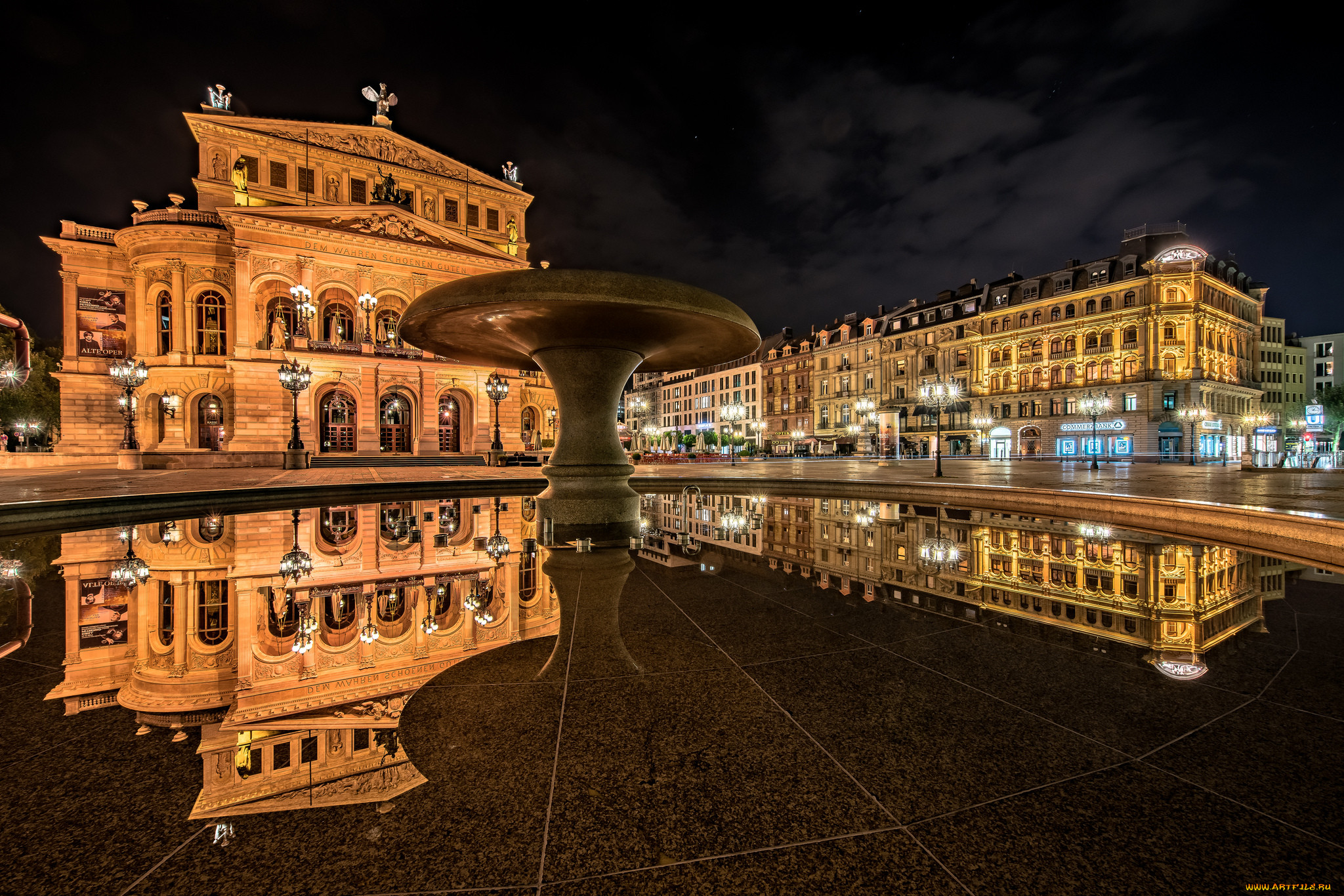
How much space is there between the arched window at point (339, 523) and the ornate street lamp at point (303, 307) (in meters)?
22.2

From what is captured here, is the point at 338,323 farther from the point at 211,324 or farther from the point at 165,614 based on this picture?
the point at 165,614

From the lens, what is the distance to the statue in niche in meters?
33.2

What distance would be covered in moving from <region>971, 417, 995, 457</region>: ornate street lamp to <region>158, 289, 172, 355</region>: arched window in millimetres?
64011

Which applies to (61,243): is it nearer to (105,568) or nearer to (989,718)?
(105,568)

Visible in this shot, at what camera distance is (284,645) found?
11.7 feet

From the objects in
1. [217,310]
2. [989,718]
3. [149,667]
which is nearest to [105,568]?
[149,667]

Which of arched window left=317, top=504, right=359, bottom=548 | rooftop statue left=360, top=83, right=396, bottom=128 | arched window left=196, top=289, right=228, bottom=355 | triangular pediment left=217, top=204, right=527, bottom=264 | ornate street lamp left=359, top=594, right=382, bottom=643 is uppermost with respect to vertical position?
rooftop statue left=360, top=83, right=396, bottom=128

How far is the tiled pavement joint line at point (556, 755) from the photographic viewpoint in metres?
1.59

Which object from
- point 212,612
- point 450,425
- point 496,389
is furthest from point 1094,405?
point 212,612

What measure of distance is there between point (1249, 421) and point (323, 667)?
6936 cm

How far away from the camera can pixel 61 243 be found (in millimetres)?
33969

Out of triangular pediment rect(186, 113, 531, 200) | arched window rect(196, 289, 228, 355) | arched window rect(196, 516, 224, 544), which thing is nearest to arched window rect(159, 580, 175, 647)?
arched window rect(196, 516, 224, 544)

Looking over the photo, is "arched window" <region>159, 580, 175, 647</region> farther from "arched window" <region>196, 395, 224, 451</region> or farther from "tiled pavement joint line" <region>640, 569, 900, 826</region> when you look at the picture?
"arched window" <region>196, 395, 224, 451</region>

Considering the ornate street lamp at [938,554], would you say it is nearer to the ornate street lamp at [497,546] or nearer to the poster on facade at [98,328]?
the ornate street lamp at [497,546]
